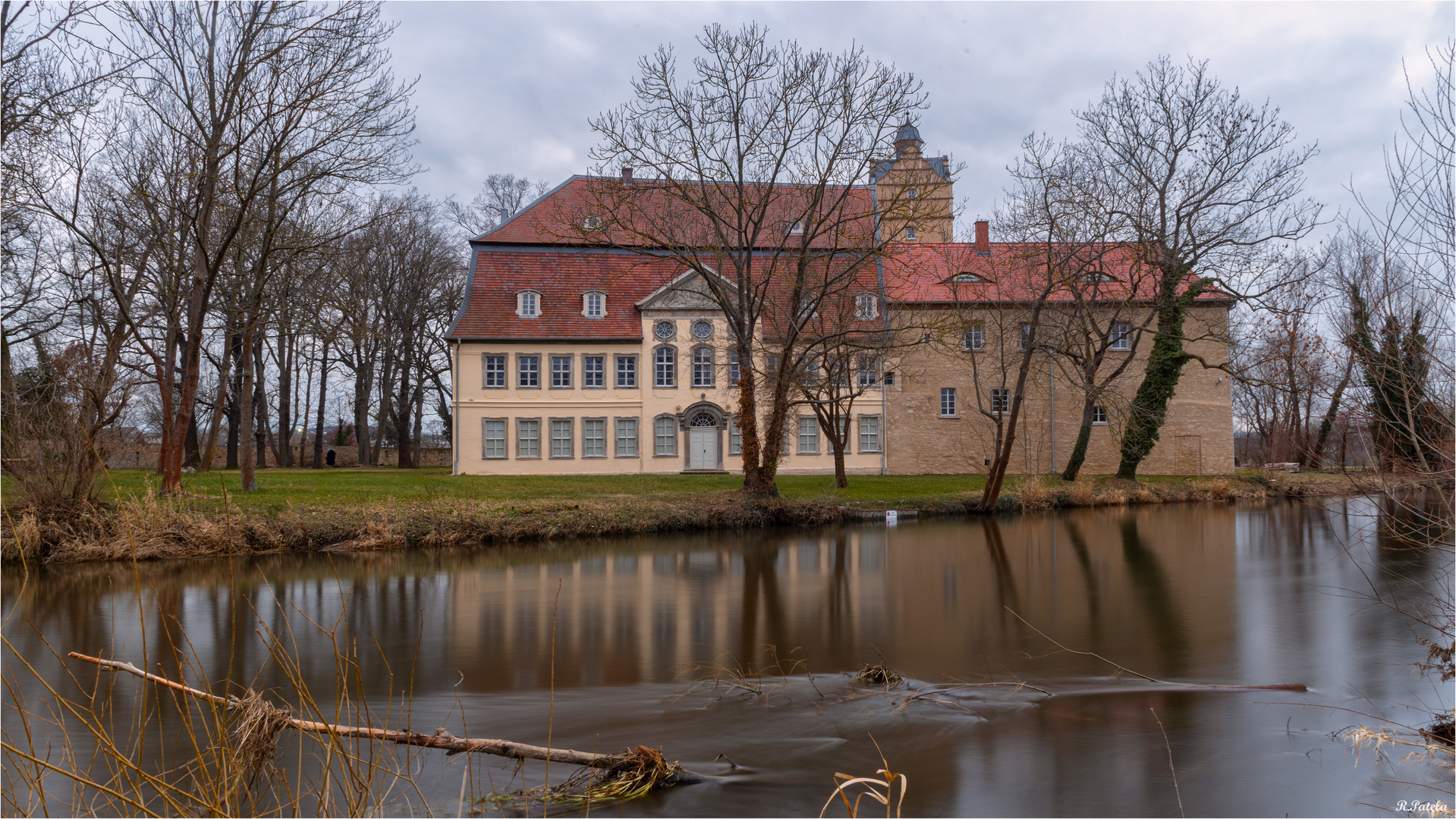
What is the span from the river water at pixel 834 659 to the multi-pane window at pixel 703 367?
17.4m

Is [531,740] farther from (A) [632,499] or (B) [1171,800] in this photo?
(A) [632,499]

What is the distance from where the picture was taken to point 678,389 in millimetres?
34656

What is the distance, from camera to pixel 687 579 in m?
14.4

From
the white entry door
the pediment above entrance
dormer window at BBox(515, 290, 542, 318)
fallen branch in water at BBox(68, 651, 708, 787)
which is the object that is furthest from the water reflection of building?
dormer window at BBox(515, 290, 542, 318)

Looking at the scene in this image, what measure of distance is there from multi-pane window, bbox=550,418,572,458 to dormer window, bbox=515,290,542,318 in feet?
13.5

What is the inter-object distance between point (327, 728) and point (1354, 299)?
267 inches

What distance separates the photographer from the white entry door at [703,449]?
34.5 m

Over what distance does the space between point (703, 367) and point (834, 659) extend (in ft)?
85.8

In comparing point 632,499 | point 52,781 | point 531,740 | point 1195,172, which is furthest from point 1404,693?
point 1195,172

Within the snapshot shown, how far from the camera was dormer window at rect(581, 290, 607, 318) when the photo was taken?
34.9m

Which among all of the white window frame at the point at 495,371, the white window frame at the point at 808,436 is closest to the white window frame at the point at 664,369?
the white window frame at the point at 808,436

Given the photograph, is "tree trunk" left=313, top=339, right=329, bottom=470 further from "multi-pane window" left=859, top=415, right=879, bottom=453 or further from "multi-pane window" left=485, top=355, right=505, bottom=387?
"multi-pane window" left=859, top=415, right=879, bottom=453

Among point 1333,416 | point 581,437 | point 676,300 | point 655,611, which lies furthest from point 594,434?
point 1333,416

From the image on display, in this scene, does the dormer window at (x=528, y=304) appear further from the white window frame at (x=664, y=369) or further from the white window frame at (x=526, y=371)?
the white window frame at (x=664, y=369)
